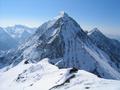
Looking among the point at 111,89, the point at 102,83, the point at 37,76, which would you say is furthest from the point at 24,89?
the point at 111,89

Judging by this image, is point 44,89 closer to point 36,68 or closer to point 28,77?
point 28,77

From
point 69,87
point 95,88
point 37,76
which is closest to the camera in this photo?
point 95,88

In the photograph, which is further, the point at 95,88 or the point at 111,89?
the point at 95,88

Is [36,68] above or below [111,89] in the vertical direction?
above

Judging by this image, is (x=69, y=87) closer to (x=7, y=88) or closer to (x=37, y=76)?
(x=37, y=76)

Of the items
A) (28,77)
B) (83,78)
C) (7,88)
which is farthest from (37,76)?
(83,78)

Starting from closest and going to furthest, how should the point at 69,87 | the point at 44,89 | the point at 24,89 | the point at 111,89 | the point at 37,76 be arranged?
the point at 111,89 → the point at 69,87 → the point at 44,89 → the point at 24,89 → the point at 37,76
